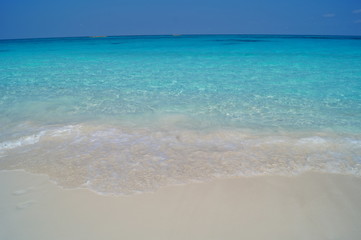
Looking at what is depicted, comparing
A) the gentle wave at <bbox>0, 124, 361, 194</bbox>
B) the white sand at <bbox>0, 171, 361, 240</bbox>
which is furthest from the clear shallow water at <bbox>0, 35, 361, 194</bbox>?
the white sand at <bbox>0, 171, 361, 240</bbox>

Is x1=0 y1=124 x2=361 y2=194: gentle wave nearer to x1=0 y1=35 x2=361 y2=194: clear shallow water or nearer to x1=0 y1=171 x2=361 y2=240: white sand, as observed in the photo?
x1=0 y1=35 x2=361 y2=194: clear shallow water

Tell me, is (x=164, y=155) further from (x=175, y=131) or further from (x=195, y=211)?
(x=195, y=211)

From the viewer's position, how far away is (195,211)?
275 cm

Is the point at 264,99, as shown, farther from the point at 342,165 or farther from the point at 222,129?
the point at 342,165

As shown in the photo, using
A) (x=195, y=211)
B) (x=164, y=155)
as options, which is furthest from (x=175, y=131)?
(x=195, y=211)

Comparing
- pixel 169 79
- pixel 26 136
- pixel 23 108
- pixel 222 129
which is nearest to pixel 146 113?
pixel 222 129

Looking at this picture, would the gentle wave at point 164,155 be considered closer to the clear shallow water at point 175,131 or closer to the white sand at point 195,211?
the clear shallow water at point 175,131

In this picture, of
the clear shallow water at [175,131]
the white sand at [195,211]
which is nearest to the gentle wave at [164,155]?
the clear shallow water at [175,131]

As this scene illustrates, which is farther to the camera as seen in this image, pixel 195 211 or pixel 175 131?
pixel 175 131

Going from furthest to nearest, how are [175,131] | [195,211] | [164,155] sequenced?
[175,131], [164,155], [195,211]

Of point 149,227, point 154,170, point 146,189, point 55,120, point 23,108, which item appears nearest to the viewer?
point 149,227

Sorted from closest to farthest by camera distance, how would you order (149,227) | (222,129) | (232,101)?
(149,227)
(222,129)
(232,101)

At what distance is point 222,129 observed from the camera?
521 centimetres

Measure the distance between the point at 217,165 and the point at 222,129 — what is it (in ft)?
5.43
